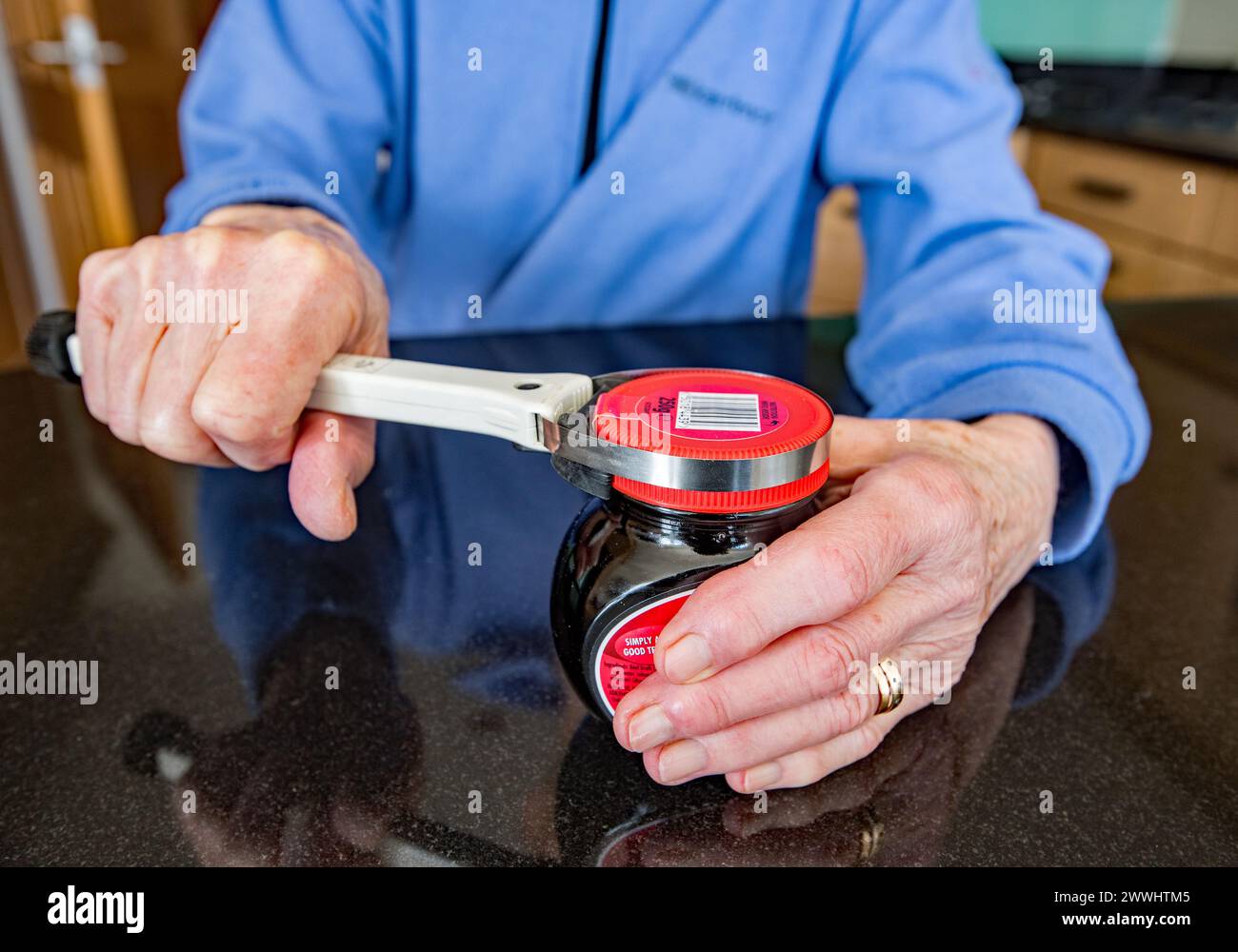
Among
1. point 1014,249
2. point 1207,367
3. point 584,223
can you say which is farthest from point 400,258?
point 1207,367

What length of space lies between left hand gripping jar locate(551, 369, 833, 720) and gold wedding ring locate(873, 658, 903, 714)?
89mm

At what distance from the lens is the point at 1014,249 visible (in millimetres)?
792

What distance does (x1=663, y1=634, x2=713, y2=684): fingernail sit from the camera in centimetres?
42

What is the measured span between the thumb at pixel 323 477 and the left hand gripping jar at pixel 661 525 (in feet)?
0.53

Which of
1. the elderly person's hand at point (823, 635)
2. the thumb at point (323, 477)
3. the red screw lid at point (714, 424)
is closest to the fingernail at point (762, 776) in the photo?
the elderly person's hand at point (823, 635)

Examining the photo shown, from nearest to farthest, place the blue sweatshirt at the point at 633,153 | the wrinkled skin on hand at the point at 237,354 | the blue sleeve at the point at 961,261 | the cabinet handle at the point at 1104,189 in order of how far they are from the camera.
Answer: the wrinkled skin on hand at the point at 237,354
the blue sleeve at the point at 961,261
the blue sweatshirt at the point at 633,153
the cabinet handle at the point at 1104,189

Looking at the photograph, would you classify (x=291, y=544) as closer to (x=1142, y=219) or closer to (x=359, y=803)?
(x=359, y=803)

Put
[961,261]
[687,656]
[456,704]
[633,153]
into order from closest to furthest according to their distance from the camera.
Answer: [687,656] < [456,704] < [961,261] < [633,153]

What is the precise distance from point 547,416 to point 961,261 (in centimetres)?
51

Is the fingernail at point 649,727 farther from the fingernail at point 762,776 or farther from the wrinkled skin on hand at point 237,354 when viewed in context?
the wrinkled skin on hand at point 237,354

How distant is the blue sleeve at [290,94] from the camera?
2.76ft

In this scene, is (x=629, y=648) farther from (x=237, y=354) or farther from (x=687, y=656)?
(x=237, y=354)

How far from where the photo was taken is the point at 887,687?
477mm

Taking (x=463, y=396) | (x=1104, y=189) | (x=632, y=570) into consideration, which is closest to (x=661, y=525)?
(x=632, y=570)
